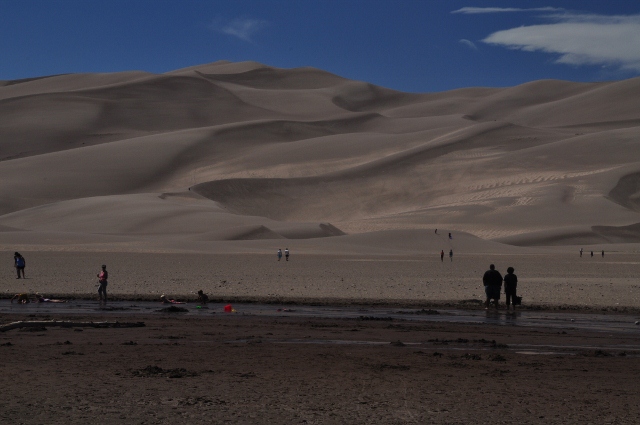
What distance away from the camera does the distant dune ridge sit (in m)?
65.8

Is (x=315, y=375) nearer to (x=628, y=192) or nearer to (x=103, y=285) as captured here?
(x=103, y=285)

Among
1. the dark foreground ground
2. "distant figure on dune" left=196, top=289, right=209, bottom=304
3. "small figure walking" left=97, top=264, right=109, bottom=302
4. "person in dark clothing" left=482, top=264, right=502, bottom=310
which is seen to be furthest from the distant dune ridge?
the dark foreground ground

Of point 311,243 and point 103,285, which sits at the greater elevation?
point 311,243

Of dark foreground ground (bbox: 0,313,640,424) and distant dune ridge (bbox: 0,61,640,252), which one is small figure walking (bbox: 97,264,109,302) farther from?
distant dune ridge (bbox: 0,61,640,252)

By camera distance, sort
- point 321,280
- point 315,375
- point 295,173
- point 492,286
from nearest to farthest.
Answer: point 315,375, point 492,286, point 321,280, point 295,173

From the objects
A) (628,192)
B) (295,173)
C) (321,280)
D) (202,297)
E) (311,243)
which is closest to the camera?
(202,297)

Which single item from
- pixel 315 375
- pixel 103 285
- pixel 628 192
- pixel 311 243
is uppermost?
pixel 628 192

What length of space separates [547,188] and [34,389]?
249ft

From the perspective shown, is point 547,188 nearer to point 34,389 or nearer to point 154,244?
point 154,244

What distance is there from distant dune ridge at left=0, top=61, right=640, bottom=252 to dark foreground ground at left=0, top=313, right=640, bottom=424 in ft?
124

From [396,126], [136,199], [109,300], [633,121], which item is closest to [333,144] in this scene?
[396,126]

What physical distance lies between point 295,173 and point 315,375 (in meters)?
85.4

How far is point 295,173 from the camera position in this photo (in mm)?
94938

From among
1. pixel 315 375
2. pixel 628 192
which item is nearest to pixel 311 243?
pixel 628 192
